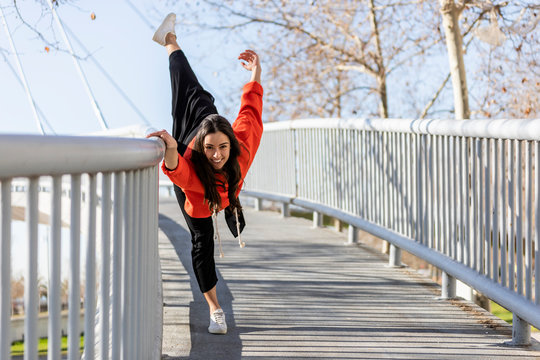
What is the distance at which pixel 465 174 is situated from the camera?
4.91 metres

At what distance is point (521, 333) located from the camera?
423 centimetres

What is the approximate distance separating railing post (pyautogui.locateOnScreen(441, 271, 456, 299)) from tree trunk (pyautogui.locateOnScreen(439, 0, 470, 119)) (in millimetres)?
5596

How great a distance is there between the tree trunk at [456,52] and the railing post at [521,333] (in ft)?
22.0

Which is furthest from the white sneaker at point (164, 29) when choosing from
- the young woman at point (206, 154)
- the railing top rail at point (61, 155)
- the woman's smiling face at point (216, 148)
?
the railing top rail at point (61, 155)

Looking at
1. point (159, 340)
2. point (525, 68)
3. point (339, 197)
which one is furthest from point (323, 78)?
point (159, 340)

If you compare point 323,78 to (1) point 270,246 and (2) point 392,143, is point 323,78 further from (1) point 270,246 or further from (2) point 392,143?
(2) point 392,143

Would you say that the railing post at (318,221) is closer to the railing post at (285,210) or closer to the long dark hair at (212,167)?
the railing post at (285,210)

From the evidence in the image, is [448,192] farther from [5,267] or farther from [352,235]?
[5,267]

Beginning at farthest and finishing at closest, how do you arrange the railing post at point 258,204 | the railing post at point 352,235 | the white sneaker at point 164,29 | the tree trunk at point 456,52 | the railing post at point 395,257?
the railing post at point 258,204
the tree trunk at point 456,52
the railing post at point 352,235
the railing post at point 395,257
the white sneaker at point 164,29

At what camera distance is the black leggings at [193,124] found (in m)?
4.36

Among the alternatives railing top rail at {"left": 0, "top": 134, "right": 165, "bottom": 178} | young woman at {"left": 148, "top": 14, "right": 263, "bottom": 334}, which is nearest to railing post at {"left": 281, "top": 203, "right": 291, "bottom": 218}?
young woman at {"left": 148, "top": 14, "right": 263, "bottom": 334}

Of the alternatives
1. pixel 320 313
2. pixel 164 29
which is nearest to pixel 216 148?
pixel 164 29

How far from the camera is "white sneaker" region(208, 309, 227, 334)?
4.37 m

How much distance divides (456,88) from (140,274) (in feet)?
28.4
